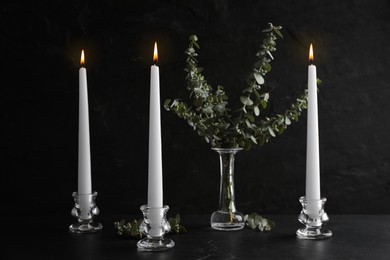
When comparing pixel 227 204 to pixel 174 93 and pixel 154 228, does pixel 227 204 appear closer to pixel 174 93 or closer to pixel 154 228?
pixel 154 228

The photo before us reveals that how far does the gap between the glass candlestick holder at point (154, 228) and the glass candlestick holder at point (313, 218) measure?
290mm

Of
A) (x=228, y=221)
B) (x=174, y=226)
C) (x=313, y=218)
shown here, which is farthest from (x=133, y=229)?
(x=313, y=218)

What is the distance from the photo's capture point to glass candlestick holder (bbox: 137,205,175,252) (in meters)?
1.09

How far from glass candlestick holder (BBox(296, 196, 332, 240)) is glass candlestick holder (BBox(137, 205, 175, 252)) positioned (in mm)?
290

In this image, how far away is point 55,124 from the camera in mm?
1534

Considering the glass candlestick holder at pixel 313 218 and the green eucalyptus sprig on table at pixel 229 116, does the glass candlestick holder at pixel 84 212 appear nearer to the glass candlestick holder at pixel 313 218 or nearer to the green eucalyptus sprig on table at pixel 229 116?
the green eucalyptus sprig on table at pixel 229 116

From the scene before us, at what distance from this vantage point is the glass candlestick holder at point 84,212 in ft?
4.27

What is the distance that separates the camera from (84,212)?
4.29ft

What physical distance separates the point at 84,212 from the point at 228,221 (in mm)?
323

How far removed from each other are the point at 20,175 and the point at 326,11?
0.91 meters

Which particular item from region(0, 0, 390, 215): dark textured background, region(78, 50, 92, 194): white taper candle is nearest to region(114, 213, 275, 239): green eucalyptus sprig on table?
region(78, 50, 92, 194): white taper candle

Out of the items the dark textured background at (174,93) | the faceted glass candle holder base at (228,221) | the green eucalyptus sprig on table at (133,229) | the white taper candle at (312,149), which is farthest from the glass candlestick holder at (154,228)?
the dark textured background at (174,93)

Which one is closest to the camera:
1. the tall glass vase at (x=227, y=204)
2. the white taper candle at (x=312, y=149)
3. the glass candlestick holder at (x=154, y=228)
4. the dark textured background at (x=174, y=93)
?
the glass candlestick holder at (x=154, y=228)

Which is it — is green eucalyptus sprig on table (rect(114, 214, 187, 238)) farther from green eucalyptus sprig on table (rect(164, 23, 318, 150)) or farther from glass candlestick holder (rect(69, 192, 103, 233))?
green eucalyptus sprig on table (rect(164, 23, 318, 150))
